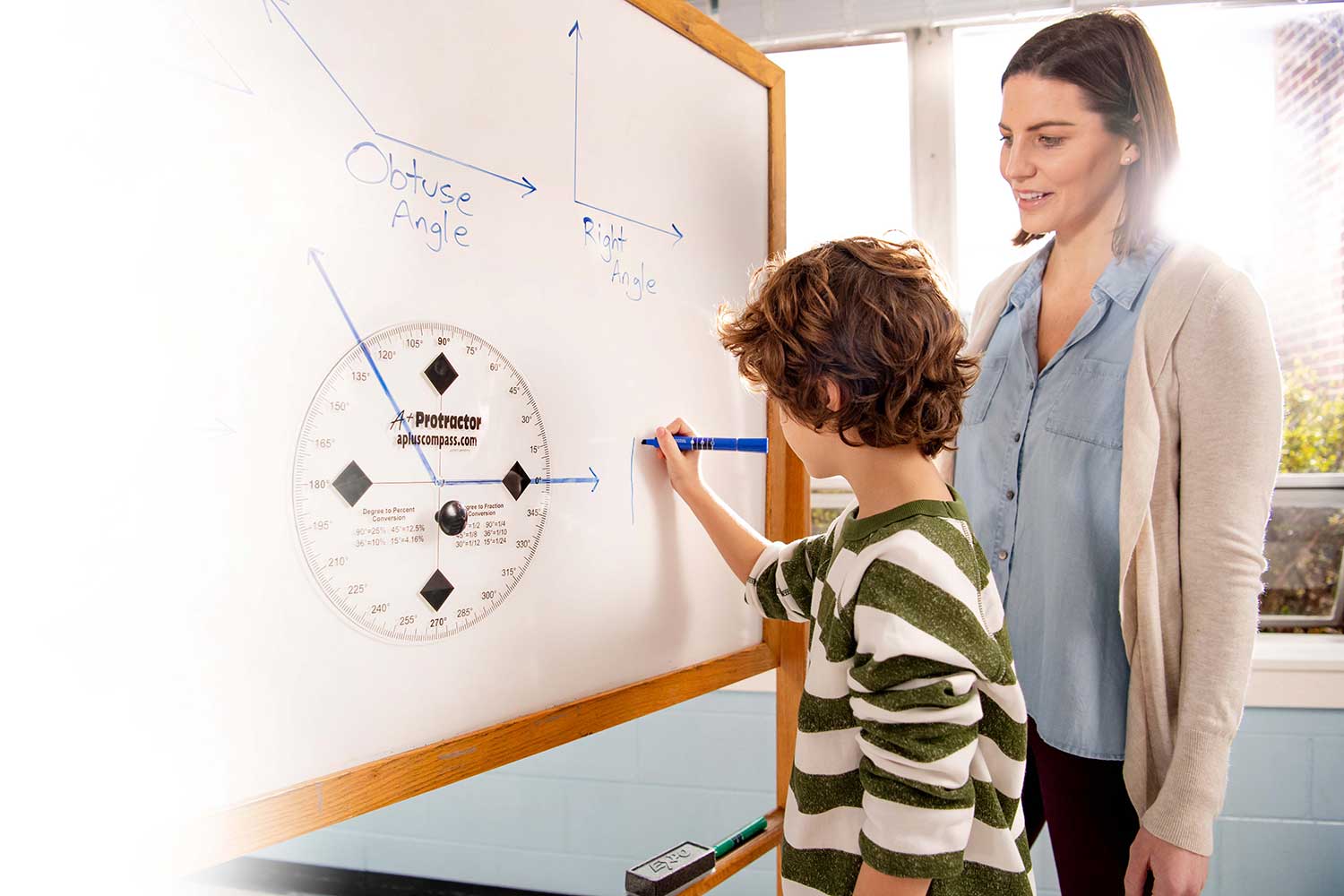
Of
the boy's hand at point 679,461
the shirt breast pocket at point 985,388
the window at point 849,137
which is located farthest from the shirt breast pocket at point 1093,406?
the window at point 849,137

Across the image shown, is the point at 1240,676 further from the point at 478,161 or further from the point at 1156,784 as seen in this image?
the point at 478,161

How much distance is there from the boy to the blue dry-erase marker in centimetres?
6

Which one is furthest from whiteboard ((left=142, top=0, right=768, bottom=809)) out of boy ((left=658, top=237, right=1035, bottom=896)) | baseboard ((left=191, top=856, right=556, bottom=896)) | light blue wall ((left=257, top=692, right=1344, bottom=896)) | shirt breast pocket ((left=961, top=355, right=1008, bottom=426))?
baseboard ((left=191, top=856, right=556, bottom=896))

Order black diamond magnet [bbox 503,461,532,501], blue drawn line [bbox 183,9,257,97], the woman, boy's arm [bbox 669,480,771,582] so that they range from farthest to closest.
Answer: boy's arm [bbox 669,480,771,582] < the woman < black diamond magnet [bbox 503,461,532,501] < blue drawn line [bbox 183,9,257,97]

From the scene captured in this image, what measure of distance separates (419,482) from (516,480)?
113 millimetres

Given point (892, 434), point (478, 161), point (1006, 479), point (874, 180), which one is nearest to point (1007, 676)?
point (892, 434)

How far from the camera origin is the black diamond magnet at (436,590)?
28.1 inches

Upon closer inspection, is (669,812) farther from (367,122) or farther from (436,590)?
(367,122)

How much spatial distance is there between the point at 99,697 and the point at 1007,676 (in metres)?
0.72

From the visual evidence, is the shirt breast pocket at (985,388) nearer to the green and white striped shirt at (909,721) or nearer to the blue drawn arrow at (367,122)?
the green and white striped shirt at (909,721)

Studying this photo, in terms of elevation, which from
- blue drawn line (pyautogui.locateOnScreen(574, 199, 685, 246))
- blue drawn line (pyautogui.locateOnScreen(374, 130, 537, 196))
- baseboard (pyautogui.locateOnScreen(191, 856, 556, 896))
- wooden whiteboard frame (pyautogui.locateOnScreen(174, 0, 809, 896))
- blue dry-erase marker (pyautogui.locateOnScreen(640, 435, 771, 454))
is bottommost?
baseboard (pyautogui.locateOnScreen(191, 856, 556, 896))

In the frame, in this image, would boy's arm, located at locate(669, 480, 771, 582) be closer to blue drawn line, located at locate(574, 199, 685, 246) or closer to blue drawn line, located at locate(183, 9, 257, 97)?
blue drawn line, located at locate(574, 199, 685, 246)

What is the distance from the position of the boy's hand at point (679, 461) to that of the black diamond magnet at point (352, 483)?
39 cm

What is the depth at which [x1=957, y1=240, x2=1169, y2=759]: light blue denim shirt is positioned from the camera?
38.9 inches
